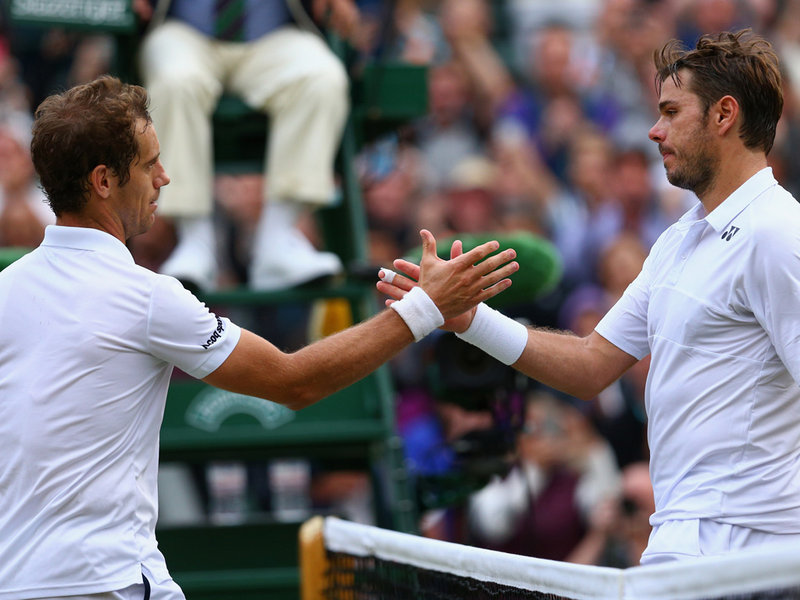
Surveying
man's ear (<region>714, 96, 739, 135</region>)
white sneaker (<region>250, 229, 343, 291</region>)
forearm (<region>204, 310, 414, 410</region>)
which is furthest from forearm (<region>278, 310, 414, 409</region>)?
white sneaker (<region>250, 229, 343, 291</region>)

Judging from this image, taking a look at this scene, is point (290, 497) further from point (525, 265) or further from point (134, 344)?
point (134, 344)

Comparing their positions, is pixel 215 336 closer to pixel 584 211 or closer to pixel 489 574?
pixel 489 574

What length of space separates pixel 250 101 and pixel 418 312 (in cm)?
245

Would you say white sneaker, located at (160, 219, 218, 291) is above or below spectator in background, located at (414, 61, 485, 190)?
below

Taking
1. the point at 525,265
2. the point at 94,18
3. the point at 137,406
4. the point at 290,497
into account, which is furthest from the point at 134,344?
the point at 290,497

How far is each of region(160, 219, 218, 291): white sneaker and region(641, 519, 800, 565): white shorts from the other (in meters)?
2.67

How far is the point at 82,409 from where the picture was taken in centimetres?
269

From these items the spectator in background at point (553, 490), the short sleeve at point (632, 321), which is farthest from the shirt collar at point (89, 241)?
the spectator in background at point (553, 490)

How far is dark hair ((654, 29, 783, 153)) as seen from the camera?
3.02 meters

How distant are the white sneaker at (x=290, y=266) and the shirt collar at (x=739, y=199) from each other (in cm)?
240

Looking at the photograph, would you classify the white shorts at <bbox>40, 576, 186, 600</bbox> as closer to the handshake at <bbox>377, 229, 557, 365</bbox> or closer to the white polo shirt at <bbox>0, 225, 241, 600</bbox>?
the white polo shirt at <bbox>0, 225, 241, 600</bbox>

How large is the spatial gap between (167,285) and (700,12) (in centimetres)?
725

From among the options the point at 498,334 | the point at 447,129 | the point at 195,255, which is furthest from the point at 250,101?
the point at 447,129

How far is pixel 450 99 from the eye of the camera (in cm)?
907
